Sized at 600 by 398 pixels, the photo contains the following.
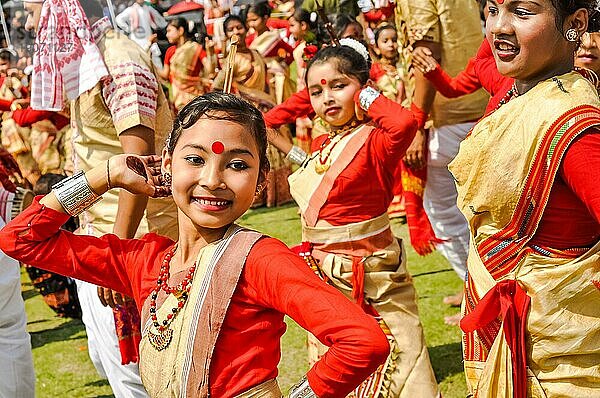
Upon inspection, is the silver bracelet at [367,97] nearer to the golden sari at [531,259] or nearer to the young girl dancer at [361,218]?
the young girl dancer at [361,218]

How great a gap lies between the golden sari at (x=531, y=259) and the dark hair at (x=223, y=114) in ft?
1.85

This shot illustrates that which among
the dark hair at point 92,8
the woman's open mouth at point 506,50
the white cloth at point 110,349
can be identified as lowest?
the white cloth at point 110,349

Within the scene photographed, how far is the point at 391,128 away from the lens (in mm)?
3572

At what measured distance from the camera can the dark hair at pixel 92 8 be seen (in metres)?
3.57

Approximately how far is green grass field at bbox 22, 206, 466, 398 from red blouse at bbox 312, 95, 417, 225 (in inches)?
45.3

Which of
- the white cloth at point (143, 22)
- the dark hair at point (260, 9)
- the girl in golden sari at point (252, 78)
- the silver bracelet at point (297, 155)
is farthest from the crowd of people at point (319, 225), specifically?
the white cloth at point (143, 22)

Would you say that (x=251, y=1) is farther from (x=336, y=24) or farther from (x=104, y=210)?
(x=104, y=210)

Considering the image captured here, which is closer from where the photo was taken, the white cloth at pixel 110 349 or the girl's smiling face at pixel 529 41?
the girl's smiling face at pixel 529 41

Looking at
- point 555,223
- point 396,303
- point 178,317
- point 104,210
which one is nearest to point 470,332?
point 555,223

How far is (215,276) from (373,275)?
1.74 metres

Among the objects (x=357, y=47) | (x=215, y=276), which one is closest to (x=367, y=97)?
(x=357, y=47)

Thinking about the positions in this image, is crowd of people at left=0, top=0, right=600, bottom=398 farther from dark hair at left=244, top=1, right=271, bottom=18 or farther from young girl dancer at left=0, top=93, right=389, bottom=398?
dark hair at left=244, top=1, right=271, bottom=18

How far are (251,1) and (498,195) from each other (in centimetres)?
1021

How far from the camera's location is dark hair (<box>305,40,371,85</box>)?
3781 millimetres
